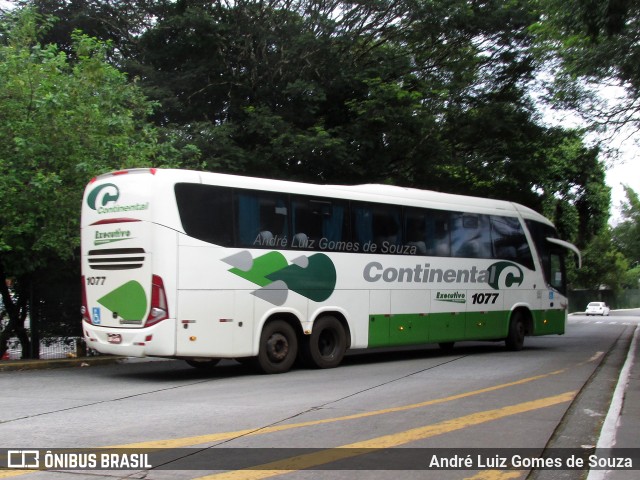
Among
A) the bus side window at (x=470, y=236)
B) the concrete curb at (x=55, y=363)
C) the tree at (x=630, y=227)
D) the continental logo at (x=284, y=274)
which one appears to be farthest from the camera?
the tree at (x=630, y=227)

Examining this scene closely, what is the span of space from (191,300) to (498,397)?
5121mm

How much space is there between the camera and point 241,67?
21469 mm

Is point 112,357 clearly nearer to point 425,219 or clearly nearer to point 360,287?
point 360,287

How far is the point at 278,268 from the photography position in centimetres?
1298

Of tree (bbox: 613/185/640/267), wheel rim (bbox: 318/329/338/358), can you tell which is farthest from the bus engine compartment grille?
tree (bbox: 613/185/640/267)

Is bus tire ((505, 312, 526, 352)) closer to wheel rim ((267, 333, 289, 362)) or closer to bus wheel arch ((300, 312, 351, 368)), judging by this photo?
bus wheel arch ((300, 312, 351, 368))

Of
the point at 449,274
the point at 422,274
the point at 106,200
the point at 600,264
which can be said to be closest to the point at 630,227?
the point at 600,264

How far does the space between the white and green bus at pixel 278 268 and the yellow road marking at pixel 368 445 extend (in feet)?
16.8

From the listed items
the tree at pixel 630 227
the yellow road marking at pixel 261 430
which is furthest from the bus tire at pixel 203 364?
the tree at pixel 630 227

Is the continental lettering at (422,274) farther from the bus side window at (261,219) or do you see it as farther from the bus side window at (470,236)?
the bus side window at (261,219)

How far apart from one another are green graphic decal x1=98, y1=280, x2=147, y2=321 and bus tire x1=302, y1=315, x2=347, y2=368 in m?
3.57

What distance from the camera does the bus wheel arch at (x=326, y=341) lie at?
13703 millimetres

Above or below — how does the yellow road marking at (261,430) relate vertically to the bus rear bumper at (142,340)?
below

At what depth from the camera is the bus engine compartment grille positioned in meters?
11.6
